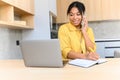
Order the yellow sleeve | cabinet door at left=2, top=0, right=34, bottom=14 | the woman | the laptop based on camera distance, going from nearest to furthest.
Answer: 1. the laptop
2. the yellow sleeve
3. the woman
4. cabinet door at left=2, top=0, right=34, bottom=14

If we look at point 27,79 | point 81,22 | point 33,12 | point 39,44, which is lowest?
point 27,79

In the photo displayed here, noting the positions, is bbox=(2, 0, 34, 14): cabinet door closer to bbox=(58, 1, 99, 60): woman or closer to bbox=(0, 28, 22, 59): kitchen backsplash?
bbox=(0, 28, 22, 59): kitchen backsplash

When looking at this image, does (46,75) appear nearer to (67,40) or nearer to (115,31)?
(67,40)

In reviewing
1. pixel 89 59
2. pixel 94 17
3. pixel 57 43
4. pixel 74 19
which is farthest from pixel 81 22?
pixel 94 17

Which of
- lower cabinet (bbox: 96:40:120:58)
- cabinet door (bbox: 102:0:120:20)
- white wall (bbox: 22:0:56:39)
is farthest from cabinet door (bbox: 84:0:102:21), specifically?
white wall (bbox: 22:0:56:39)

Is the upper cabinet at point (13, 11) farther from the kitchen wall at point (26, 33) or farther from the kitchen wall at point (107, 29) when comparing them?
the kitchen wall at point (107, 29)

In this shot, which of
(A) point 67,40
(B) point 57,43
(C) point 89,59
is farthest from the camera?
(A) point 67,40

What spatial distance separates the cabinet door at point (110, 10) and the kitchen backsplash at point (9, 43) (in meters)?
2.01

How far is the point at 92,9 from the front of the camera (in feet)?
14.4

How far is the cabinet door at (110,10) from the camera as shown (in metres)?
4.23

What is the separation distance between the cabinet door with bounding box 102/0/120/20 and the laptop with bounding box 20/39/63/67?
3.21m

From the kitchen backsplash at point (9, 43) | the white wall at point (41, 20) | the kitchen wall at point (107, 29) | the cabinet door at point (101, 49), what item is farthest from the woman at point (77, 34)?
the kitchen wall at point (107, 29)

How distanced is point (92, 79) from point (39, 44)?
45 cm

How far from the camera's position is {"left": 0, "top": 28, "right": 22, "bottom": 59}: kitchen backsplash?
→ 7.94 ft
